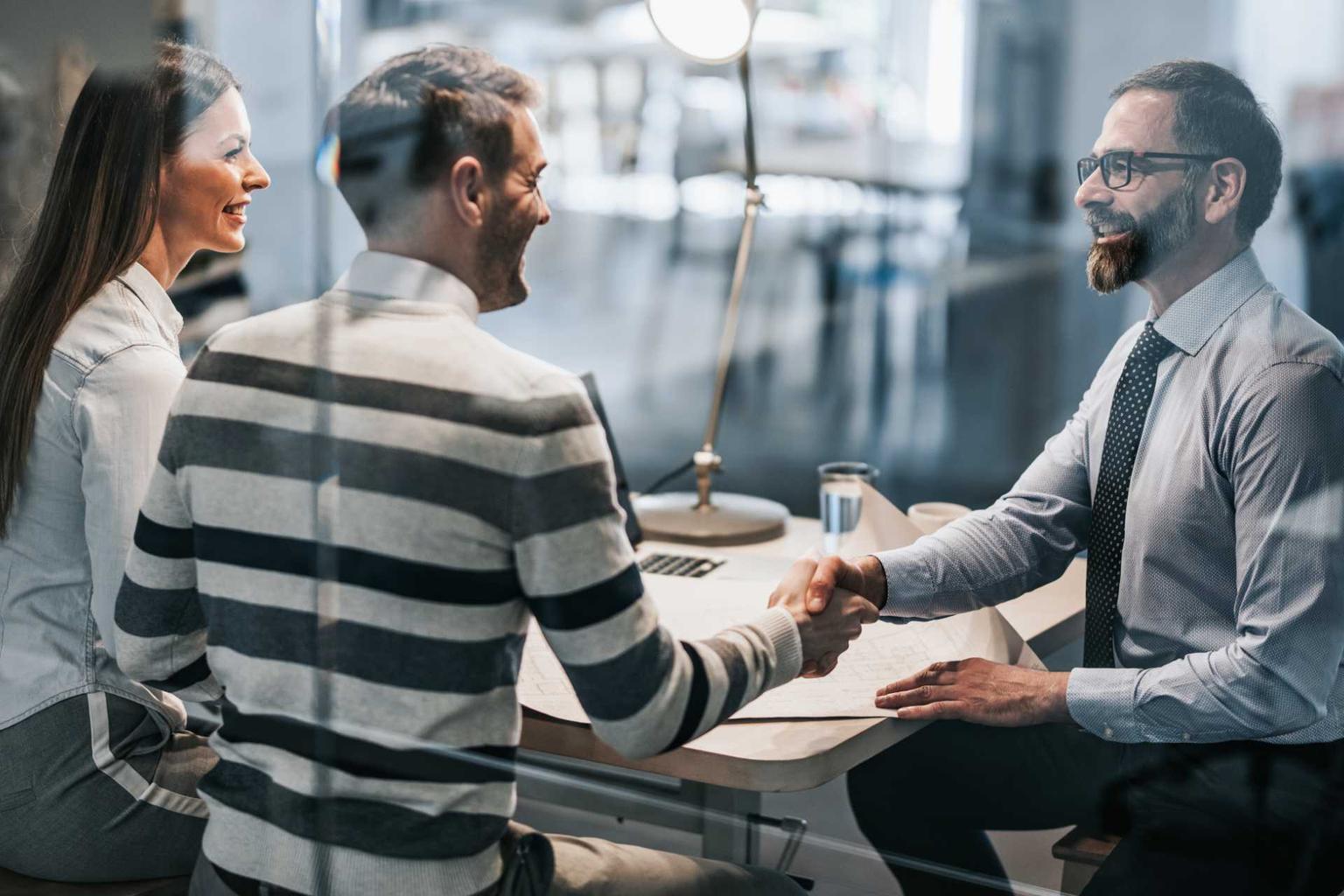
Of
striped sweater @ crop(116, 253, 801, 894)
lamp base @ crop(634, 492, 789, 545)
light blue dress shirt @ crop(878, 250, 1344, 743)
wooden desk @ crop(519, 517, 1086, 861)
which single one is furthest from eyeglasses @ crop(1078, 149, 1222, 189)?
lamp base @ crop(634, 492, 789, 545)

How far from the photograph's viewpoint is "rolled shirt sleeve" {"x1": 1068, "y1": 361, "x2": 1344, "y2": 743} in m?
1.16

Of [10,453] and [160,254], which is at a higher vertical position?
[160,254]

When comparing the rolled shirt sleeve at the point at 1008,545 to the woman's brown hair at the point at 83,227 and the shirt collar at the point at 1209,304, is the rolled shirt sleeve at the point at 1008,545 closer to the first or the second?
the shirt collar at the point at 1209,304

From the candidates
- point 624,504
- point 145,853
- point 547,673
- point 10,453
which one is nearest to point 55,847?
point 145,853

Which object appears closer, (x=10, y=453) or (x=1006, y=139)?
(x=1006, y=139)

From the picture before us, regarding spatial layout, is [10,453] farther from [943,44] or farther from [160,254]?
[943,44]

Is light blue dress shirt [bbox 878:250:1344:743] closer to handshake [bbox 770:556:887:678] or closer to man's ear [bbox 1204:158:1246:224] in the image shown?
man's ear [bbox 1204:158:1246:224]

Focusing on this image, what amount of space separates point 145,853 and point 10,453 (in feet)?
1.46

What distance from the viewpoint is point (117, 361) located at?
1.43 m

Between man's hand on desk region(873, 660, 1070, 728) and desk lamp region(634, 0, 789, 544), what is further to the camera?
desk lamp region(634, 0, 789, 544)

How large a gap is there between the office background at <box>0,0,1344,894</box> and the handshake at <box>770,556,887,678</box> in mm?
109

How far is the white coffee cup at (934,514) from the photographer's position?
146 centimetres

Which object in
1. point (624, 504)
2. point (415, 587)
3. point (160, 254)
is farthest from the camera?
point (624, 504)

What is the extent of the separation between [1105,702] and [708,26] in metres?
0.85
